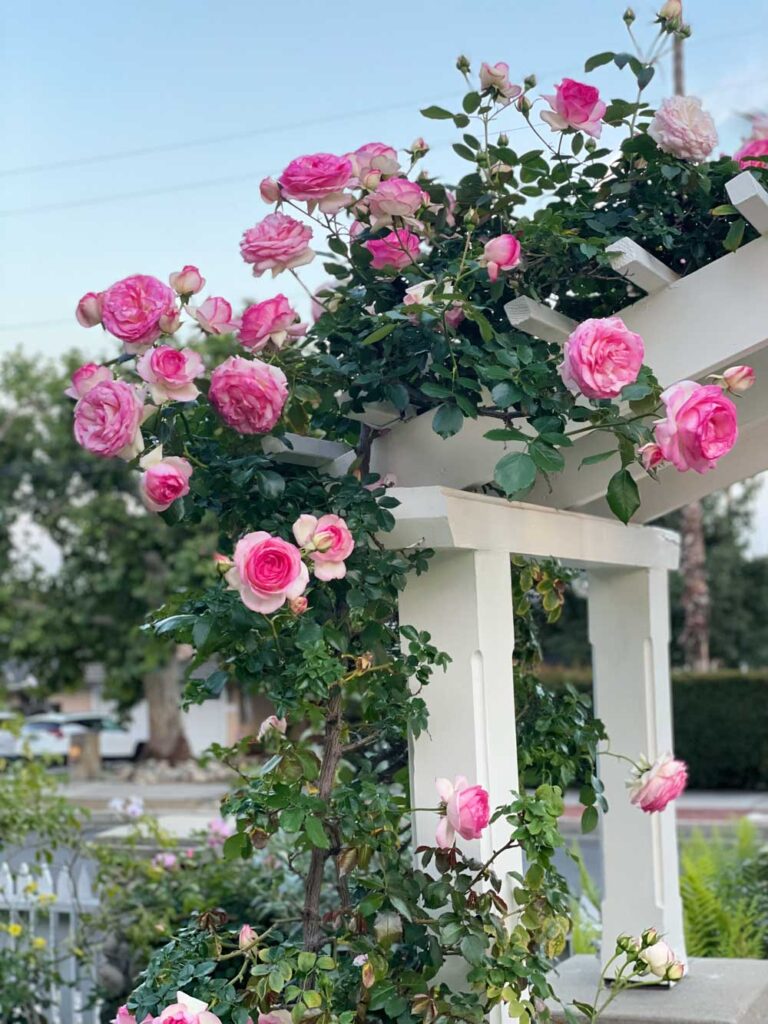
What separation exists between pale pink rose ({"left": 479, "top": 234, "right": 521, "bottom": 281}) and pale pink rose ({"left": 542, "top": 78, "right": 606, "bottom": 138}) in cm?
34

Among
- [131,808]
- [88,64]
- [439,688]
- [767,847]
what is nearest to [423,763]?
[439,688]

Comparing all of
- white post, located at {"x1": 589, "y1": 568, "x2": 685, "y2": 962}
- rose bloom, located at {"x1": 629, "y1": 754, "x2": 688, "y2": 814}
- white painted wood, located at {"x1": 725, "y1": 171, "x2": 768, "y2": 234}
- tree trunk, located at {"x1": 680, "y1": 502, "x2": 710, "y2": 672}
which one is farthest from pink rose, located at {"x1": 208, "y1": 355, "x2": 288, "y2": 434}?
tree trunk, located at {"x1": 680, "y1": 502, "x2": 710, "y2": 672}

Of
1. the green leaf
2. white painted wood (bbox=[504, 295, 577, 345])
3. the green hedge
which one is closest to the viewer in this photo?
the green leaf

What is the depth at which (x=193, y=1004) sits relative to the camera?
2059mm

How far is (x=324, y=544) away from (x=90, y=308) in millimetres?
661

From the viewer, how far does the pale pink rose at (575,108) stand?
239cm

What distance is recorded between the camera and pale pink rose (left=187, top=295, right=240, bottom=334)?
2.33 meters

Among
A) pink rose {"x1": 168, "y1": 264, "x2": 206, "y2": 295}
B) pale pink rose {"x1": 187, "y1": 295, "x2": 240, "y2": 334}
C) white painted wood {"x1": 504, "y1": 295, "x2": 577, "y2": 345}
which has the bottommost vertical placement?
white painted wood {"x1": 504, "y1": 295, "x2": 577, "y2": 345}

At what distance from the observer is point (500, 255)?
7.33ft

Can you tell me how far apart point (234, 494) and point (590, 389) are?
2.37ft

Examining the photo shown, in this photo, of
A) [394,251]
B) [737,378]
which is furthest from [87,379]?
[737,378]

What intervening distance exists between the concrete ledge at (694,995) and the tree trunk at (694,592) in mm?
13930

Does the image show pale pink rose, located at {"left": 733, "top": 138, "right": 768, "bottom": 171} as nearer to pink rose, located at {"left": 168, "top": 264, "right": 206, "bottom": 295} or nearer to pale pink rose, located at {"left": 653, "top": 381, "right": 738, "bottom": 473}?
pale pink rose, located at {"left": 653, "top": 381, "right": 738, "bottom": 473}

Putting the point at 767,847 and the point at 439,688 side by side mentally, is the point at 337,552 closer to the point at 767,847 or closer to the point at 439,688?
the point at 439,688
